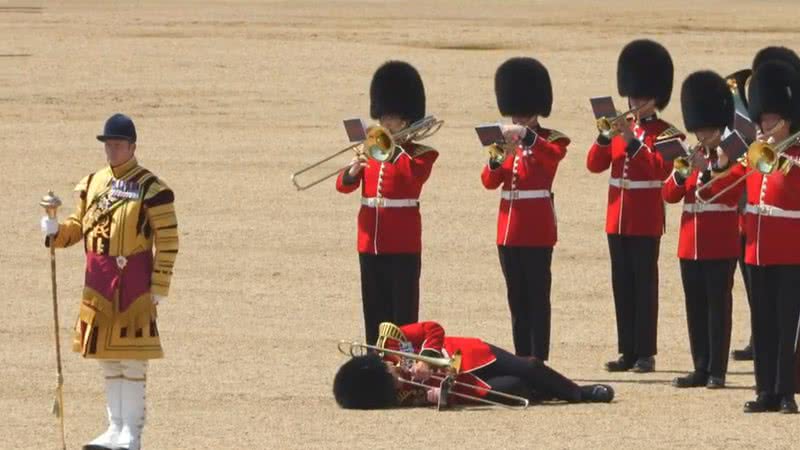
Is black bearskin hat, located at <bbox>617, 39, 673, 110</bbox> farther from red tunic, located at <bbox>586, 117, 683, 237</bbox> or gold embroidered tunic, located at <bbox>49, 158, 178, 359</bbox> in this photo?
gold embroidered tunic, located at <bbox>49, 158, 178, 359</bbox>

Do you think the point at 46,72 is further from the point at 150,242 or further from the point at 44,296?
the point at 150,242

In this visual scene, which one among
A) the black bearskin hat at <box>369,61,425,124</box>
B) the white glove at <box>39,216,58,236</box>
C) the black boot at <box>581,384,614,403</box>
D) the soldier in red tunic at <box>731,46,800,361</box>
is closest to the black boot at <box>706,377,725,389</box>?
the soldier in red tunic at <box>731,46,800,361</box>

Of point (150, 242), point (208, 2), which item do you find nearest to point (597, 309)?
point (150, 242)

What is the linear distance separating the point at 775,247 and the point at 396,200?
203cm

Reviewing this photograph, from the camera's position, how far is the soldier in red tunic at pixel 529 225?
1188 centimetres

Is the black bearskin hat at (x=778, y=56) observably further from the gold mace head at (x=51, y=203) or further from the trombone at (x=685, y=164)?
the gold mace head at (x=51, y=203)

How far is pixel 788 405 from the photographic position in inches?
419

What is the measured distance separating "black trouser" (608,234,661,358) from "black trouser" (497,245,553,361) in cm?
45

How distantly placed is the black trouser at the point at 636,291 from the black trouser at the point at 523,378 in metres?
1.26

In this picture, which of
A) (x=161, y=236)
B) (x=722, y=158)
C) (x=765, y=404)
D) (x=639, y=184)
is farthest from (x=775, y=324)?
(x=161, y=236)

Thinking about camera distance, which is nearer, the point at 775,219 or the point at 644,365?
the point at 775,219

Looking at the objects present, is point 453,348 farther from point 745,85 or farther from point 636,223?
point 745,85

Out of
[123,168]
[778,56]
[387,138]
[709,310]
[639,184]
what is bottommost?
[709,310]

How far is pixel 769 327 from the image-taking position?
10758mm
